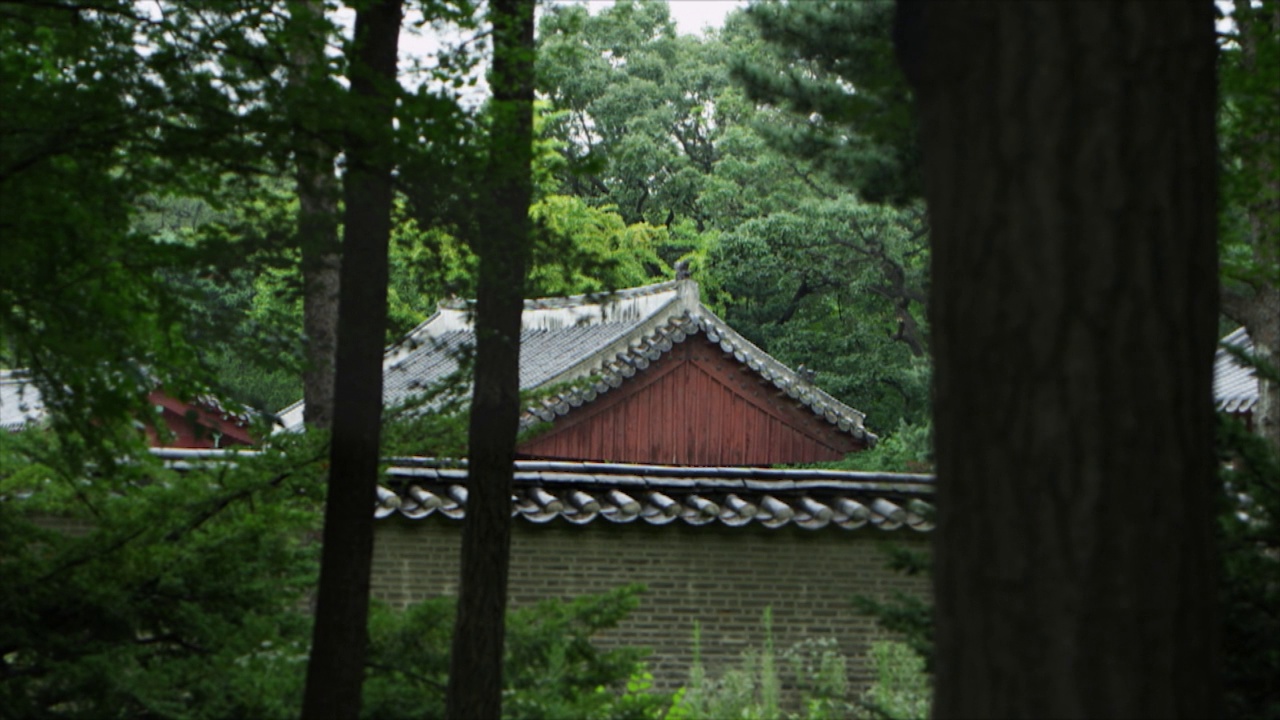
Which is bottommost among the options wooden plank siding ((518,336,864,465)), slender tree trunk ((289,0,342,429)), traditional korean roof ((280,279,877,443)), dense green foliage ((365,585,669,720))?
dense green foliage ((365,585,669,720))

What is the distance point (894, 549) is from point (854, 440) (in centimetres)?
1780

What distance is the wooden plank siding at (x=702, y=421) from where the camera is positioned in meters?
21.7

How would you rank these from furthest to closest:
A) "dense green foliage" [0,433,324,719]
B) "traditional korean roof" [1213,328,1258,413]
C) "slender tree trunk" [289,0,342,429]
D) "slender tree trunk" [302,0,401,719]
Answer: "traditional korean roof" [1213,328,1258,413] → "dense green foliage" [0,433,324,719] → "slender tree trunk" [302,0,401,719] → "slender tree trunk" [289,0,342,429]

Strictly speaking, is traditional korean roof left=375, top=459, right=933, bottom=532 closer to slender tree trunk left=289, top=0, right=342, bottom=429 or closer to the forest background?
the forest background

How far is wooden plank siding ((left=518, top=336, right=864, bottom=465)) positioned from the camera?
21656 millimetres

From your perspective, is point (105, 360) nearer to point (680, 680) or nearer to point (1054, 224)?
point (1054, 224)

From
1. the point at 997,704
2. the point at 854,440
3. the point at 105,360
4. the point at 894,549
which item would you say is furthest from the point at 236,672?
the point at 854,440

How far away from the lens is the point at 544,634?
22.2 ft

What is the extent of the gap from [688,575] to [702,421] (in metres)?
11.6

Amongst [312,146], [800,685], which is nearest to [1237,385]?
[800,685]

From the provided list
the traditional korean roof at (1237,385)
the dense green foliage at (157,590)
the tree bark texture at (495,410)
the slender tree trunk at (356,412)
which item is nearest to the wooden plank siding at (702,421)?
the traditional korean roof at (1237,385)

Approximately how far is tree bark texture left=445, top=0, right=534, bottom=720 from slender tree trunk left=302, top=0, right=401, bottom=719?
45 cm

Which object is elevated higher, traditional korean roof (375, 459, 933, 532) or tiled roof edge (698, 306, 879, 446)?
tiled roof edge (698, 306, 879, 446)

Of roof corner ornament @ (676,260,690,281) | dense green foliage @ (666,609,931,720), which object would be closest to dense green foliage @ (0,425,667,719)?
dense green foliage @ (666,609,931,720)
